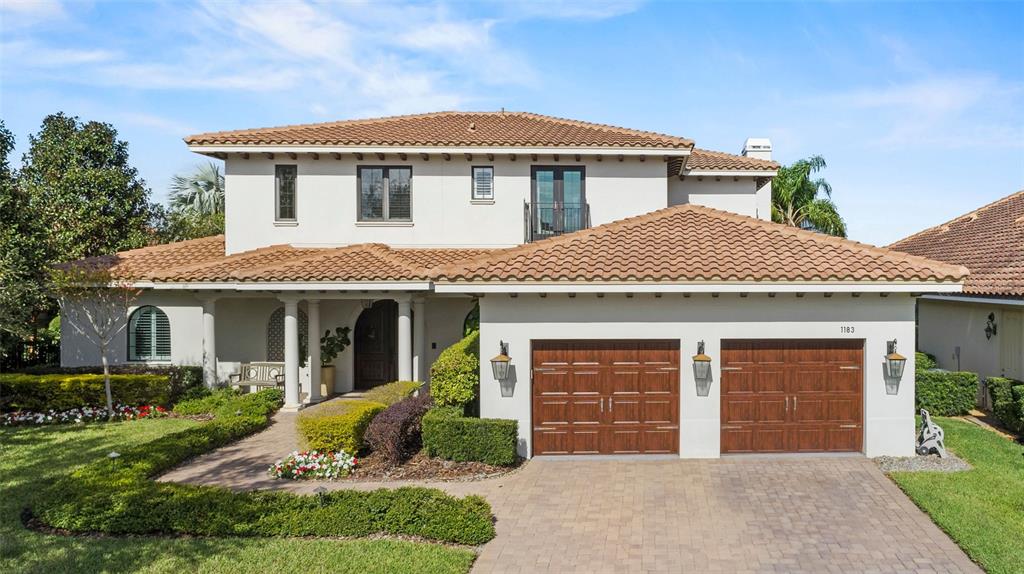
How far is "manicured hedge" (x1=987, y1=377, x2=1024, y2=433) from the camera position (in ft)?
41.9

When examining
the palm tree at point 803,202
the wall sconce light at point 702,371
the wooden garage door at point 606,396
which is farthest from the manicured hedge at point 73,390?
the palm tree at point 803,202

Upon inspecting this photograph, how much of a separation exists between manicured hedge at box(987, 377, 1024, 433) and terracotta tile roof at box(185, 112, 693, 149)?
9387mm

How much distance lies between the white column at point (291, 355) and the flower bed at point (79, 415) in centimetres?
315

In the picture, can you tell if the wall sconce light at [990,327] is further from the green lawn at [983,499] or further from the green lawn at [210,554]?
the green lawn at [210,554]

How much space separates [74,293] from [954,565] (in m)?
19.2

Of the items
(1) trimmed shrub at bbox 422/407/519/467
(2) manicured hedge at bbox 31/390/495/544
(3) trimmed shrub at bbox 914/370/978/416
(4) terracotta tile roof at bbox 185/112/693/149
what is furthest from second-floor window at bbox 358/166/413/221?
(3) trimmed shrub at bbox 914/370/978/416

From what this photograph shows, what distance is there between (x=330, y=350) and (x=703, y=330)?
1078 centimetres

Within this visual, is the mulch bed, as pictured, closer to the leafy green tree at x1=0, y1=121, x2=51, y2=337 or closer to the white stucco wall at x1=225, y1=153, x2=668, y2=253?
the white stucco wall at x1=225, y1=153, x2=668, y2=253

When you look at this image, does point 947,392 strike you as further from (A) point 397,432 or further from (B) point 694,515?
(A) point 397,432

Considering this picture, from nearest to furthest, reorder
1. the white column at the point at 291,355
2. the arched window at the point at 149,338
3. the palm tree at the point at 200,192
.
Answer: the white column at the point at 291,355, the arched window at the point at 149,338, the palm tree at the point at 200,192

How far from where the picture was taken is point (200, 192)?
33344mm

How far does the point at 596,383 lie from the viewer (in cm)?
1175

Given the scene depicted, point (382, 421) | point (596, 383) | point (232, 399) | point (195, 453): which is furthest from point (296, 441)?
point (596, 383)

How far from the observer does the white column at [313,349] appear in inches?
648
